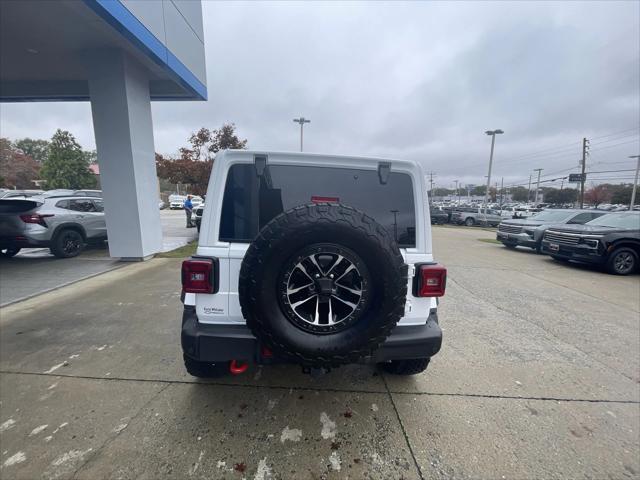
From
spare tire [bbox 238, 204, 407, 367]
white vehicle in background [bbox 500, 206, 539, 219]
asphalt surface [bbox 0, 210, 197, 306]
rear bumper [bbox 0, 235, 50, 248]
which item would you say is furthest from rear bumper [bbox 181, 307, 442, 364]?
white vehicle in background [bbox 500, 206, 539, 219]

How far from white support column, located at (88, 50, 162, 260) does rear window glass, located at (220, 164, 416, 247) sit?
→ 20.4ft

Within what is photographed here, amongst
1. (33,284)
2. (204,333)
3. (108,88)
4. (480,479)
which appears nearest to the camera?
(480,479)

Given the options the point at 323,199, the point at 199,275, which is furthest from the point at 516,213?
the point at 199,275

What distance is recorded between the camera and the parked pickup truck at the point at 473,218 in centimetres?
2486

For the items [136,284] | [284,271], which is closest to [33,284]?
[136,284]

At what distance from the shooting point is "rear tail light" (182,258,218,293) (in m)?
1.93

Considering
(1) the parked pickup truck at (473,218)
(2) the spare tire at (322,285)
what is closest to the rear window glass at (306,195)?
(2) the spare tire at (322,285)

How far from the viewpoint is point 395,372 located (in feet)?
8.93

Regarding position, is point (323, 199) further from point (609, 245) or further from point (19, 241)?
point (609, 245)

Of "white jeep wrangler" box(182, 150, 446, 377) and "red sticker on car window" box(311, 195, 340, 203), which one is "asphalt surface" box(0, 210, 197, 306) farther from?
"red sticker on car window" box(311, 195, 340, 203)

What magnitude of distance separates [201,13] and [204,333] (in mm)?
9784

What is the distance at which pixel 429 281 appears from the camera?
211cm

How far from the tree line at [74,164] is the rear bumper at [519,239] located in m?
12.7

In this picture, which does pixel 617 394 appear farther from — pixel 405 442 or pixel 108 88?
pixel 108 88
